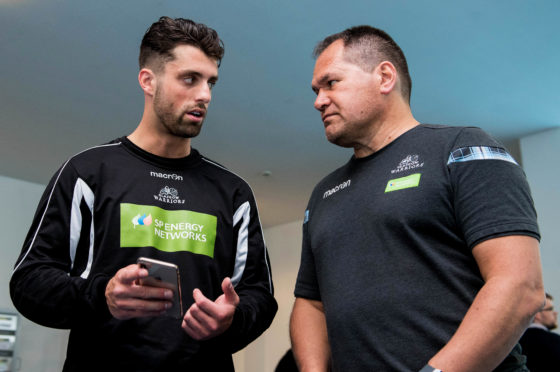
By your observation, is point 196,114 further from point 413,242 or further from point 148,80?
point 413,242

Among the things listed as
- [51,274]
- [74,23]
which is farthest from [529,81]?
[51,274]

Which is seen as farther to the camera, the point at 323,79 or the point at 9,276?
the point at 9,276

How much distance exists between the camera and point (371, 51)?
165 centimetres

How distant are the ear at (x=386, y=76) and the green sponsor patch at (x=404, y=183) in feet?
1.15

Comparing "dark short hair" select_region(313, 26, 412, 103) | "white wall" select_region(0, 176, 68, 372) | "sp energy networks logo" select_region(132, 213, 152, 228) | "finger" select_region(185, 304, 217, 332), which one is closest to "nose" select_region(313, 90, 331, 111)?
"dark short hair" select_region(313, 26, 412, 103)

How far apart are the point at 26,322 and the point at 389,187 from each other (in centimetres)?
593

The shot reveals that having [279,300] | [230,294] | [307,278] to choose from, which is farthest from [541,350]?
[279,300]

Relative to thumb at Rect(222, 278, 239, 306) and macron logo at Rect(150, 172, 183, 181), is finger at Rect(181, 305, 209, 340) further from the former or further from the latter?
macron logo at Rect(150, 172, 183, 181)

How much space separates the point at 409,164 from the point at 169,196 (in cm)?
69

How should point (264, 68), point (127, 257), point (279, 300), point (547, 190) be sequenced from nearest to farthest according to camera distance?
1. point (127, 257)
2. point (264, 68)
3. point (547, 190)
4. point (279, 300)

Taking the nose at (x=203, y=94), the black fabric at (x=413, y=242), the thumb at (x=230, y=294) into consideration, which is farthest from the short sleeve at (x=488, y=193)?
the nose at (x=203, y=94)

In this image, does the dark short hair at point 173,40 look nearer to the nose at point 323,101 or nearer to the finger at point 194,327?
the nose at point 323,101

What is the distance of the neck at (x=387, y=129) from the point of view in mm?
1564

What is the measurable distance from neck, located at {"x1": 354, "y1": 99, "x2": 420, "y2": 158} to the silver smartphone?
2.21ft
